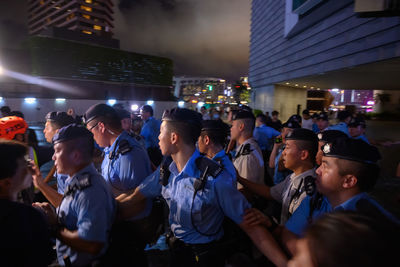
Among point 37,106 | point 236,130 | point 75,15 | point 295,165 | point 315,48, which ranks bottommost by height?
point 295,165

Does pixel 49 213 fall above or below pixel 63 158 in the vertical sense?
below

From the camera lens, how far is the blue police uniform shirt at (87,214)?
1728mm

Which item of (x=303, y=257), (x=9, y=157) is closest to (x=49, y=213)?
(x=9, y=157)

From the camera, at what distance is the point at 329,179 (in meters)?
1.87

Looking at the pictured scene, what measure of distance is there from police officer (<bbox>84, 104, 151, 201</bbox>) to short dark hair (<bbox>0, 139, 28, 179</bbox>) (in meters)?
1.12

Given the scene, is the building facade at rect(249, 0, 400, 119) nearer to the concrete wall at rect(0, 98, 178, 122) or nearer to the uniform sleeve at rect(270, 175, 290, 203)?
the uniform sleeve at rect(270, 175, 290, 203)

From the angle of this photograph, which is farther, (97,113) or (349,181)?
(97,113)

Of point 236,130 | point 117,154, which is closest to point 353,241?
point 117,154

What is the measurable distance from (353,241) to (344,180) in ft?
4.01

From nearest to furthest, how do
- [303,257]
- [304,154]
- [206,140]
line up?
[303,257], [304,154], [206,140]

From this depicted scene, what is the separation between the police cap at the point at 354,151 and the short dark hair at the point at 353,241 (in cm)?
112

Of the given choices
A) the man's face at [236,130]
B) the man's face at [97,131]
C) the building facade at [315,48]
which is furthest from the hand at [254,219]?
the building facade at [315,48]

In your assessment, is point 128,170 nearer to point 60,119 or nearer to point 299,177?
point 299,177

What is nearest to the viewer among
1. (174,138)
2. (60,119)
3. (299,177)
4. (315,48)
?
(174,138)
